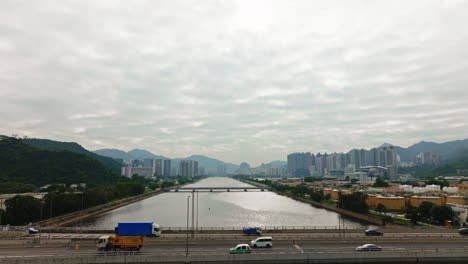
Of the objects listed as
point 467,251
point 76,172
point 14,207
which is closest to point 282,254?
point 467,251

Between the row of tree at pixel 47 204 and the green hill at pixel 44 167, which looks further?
the green hill at pixel 44 167

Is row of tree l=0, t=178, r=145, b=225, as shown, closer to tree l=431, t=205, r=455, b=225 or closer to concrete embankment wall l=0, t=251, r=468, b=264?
concrete embankment wall l=0, t=251, r=468, b=264

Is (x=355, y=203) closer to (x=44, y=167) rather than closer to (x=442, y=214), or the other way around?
(x=442, y=214)

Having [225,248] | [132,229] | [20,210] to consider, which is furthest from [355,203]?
[20,210]

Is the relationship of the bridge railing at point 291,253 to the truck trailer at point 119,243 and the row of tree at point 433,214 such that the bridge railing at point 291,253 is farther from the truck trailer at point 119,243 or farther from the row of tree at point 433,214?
the row of tree at point 433,214

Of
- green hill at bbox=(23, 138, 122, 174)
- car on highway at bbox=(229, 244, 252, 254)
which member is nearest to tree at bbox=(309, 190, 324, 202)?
car on highway at bbox=(229, 244, 252, 254)

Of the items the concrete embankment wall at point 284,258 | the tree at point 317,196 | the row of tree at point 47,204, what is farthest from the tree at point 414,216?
the row of tree at point 47,204
